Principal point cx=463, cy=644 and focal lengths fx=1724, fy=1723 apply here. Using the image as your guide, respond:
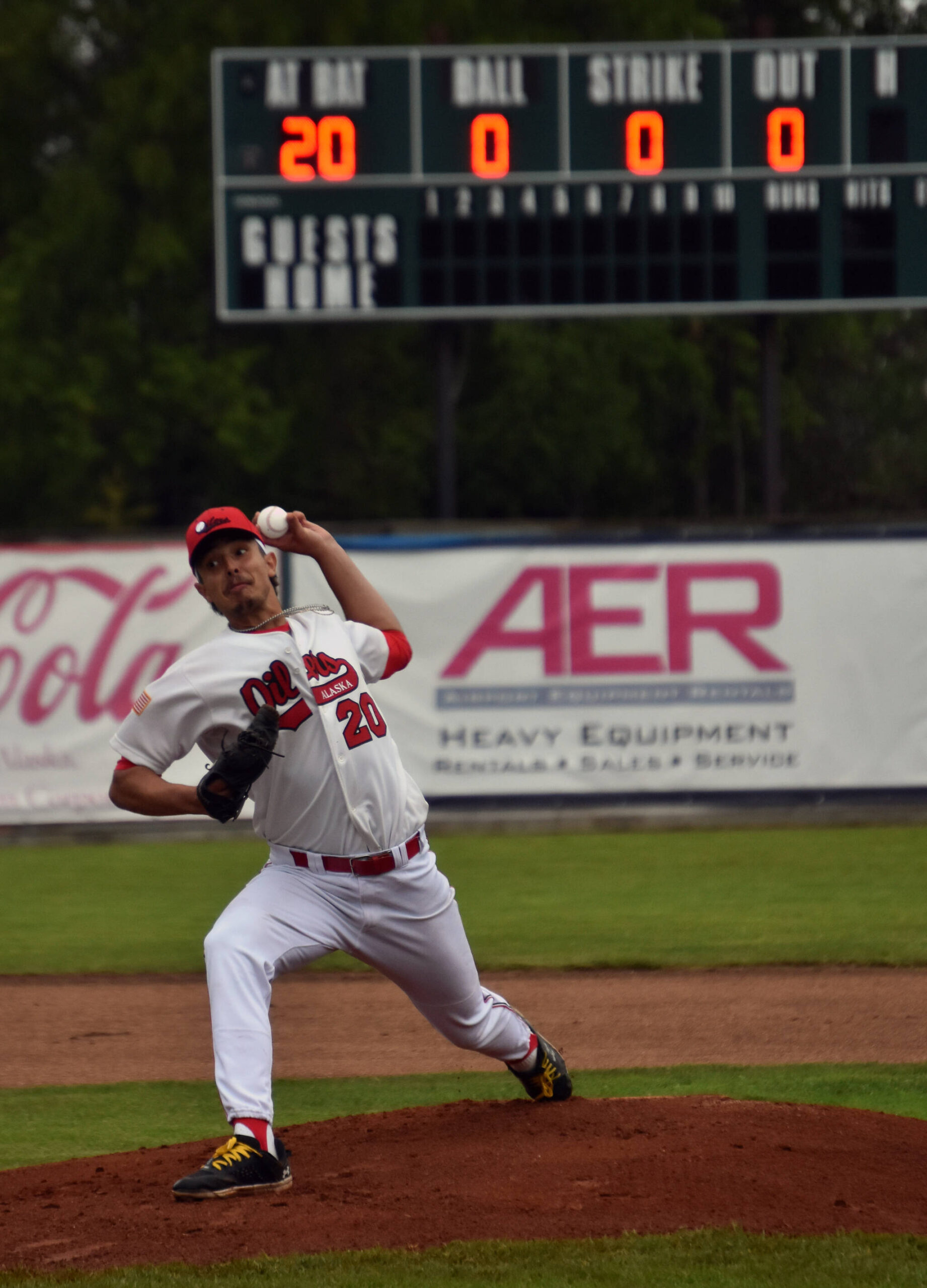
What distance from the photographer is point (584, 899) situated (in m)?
9.66

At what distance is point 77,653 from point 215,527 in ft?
25.5

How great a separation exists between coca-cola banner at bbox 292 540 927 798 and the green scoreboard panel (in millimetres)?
1987

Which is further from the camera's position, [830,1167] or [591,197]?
[591,197]

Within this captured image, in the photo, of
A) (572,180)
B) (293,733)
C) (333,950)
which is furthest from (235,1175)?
(572,180)

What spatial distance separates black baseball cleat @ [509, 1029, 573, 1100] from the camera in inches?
191

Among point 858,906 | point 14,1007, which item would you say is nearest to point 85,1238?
point 14,1007

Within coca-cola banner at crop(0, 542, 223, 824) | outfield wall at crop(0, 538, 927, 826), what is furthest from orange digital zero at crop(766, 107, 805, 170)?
coca-cola banner at crop(0, 542, 223, 824)

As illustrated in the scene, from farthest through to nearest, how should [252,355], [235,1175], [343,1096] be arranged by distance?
1. [252,355]
2. [343,1096]
3. [235,1175]

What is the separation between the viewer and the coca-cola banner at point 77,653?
11.8 meters

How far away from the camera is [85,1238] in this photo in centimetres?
389

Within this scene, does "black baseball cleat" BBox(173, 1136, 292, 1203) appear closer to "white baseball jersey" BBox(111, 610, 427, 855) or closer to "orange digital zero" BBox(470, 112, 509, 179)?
"white baseball jersey" BBox(111, 610, 427, 855)

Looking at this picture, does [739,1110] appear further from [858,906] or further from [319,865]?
[858,906]

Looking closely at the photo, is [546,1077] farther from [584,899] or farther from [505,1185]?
[584,899]

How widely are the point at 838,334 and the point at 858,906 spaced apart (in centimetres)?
2560
